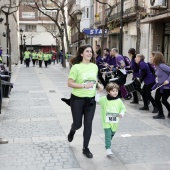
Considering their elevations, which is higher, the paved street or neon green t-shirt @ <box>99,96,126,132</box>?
neon green t-shirt @ <box>99,96,126,132</box>

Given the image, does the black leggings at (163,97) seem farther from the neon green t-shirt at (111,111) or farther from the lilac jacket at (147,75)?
the neon green t-shirt at (111,111)

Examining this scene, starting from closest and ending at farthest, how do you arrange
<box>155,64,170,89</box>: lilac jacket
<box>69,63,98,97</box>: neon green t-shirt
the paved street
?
1. the paved street
2. <box>69,63,98,97</box>: neon green t-shirt
3. <box>155,64,170,89</box>: lilac jacket

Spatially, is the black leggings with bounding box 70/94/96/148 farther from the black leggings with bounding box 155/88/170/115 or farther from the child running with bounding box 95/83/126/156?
the black leggings with bounding box 155/88/170/115

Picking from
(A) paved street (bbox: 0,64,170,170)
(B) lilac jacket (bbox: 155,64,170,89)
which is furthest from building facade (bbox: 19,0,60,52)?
(B) lilac jacket (bbox: 155,64,170,89)

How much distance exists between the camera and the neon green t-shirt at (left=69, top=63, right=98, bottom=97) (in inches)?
199

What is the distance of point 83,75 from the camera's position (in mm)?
5051

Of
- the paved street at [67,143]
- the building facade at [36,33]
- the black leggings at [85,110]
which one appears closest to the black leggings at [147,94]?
the paved street at [67,143]

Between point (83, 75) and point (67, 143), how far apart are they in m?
1.56

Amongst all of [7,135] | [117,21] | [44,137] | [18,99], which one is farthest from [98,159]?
[117,21]

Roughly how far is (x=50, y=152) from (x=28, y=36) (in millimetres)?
77062

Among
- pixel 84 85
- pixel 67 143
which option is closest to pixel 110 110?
pixel 84 85

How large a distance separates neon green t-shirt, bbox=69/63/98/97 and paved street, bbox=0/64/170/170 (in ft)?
3.35

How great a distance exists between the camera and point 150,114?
896 centimetres

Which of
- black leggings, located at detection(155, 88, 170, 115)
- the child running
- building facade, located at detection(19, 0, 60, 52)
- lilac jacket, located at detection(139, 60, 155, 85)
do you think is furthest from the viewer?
building facade, located at detection(19, 0, 60, 52)
